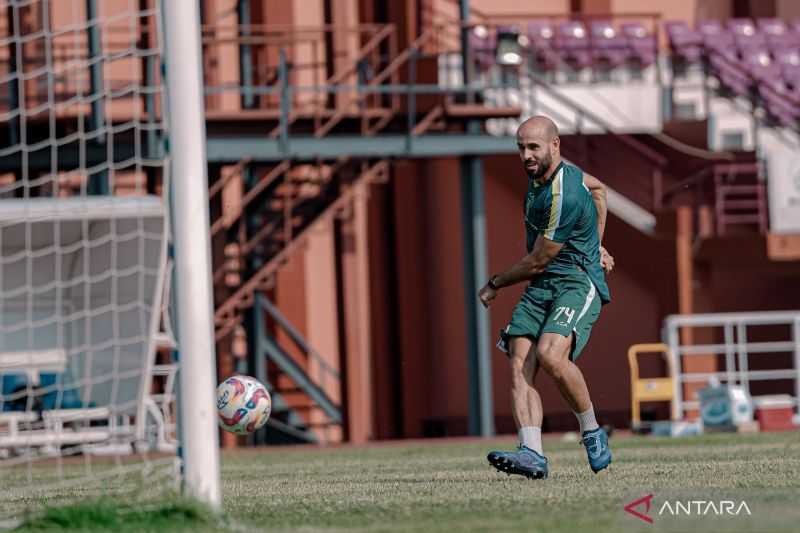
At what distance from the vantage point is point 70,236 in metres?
18.0

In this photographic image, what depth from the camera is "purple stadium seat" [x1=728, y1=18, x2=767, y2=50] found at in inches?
957

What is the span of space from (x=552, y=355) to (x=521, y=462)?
52cm

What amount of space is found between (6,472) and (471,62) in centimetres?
858

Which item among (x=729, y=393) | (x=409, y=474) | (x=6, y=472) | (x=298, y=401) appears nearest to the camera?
(x=409, y=474)

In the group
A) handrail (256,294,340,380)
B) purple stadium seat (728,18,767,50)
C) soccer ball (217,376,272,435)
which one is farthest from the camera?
purple stadium seat (728,18,767,50)

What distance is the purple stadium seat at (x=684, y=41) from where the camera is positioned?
2342cm

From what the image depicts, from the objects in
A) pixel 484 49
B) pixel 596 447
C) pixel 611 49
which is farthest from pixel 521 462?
pixel 611 49

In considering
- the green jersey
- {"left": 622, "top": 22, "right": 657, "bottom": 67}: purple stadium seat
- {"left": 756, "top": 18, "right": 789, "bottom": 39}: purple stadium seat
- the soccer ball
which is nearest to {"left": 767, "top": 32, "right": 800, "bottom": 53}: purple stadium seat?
{"left": 756, "top": 18, "right": 789, "bottom": 39}: purple stadium seat

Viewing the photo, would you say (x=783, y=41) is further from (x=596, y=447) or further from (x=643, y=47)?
(x=596, y=447)

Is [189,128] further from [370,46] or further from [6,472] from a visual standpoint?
[370,46]

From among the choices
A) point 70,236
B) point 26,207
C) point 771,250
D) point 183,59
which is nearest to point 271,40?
point 70,236

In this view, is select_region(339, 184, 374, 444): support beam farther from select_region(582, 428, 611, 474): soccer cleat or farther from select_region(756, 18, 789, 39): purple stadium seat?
select_region(582, 428, 611, 474): soccer cleat

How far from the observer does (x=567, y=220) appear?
8172 millimetres

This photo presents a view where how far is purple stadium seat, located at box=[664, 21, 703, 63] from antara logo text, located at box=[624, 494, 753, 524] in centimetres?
1744
